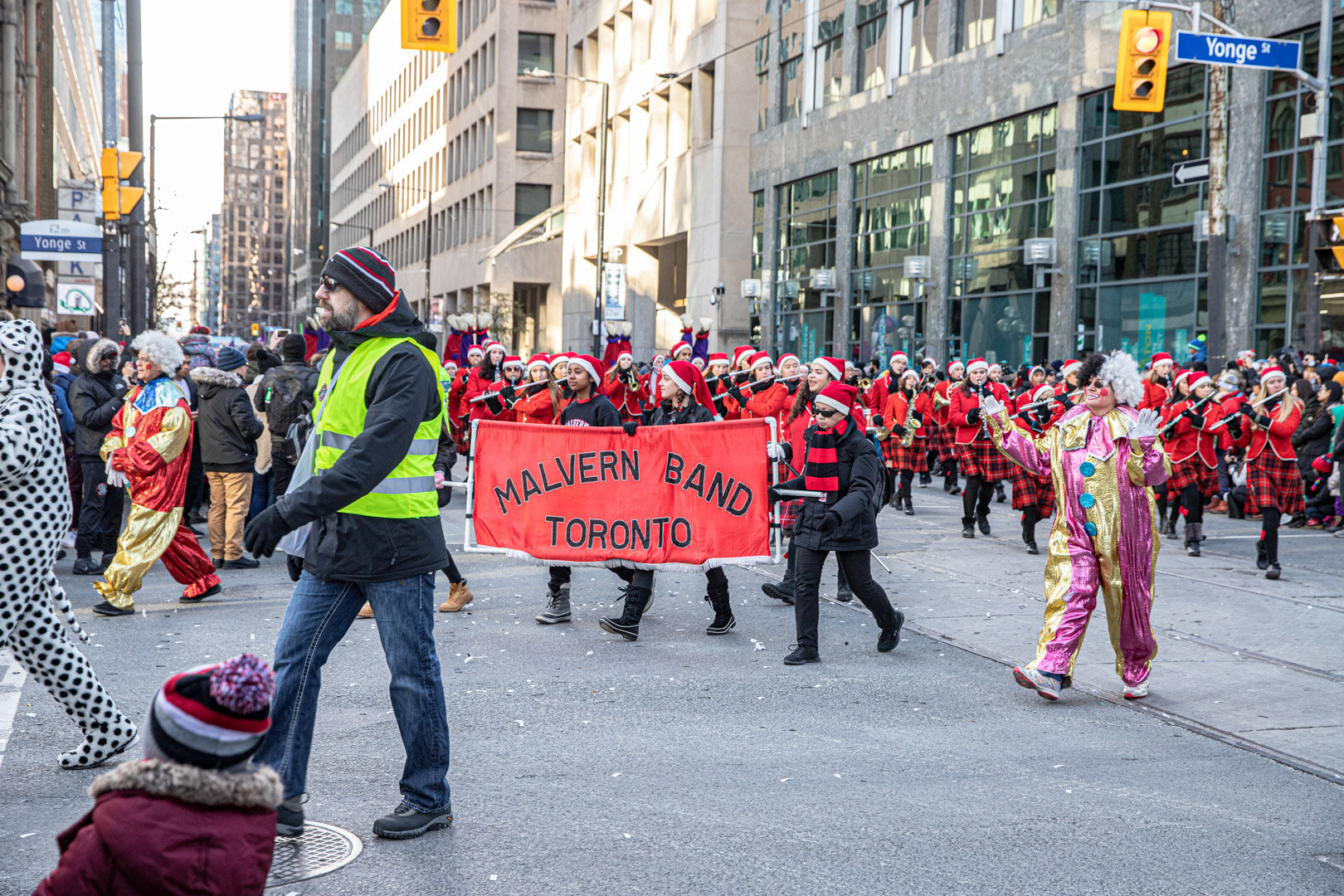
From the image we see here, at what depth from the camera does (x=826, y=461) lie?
320 inches

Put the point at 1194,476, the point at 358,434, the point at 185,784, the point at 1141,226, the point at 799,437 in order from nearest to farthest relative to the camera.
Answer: the point at 185,784
the point at 358,434
the point at 799,437
the point at 1194,476
the point at 1141,226

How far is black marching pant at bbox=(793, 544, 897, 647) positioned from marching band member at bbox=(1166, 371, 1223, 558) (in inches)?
237

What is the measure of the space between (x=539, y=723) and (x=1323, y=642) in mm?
5362

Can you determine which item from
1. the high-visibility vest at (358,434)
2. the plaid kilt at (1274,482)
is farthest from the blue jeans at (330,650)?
the plaid kilt at (1274,482)

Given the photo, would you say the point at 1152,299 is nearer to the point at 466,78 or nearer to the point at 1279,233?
the point at 1279,233

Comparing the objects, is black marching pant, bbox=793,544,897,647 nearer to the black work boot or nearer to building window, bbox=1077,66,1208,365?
the black work boot

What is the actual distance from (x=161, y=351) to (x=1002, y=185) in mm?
23345

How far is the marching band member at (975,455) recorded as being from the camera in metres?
14.4

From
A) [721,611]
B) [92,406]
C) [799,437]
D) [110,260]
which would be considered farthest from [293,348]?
[110,260]

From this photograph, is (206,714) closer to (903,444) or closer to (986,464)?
(986,464)

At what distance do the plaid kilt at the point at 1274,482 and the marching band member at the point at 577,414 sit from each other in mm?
6196

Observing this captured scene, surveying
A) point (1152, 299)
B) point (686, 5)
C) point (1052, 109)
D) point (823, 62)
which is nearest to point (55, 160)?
point (686, 5)

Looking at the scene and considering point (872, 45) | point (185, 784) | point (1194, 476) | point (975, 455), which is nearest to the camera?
point (185, 784)

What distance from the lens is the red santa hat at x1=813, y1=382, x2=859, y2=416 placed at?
8.05m
